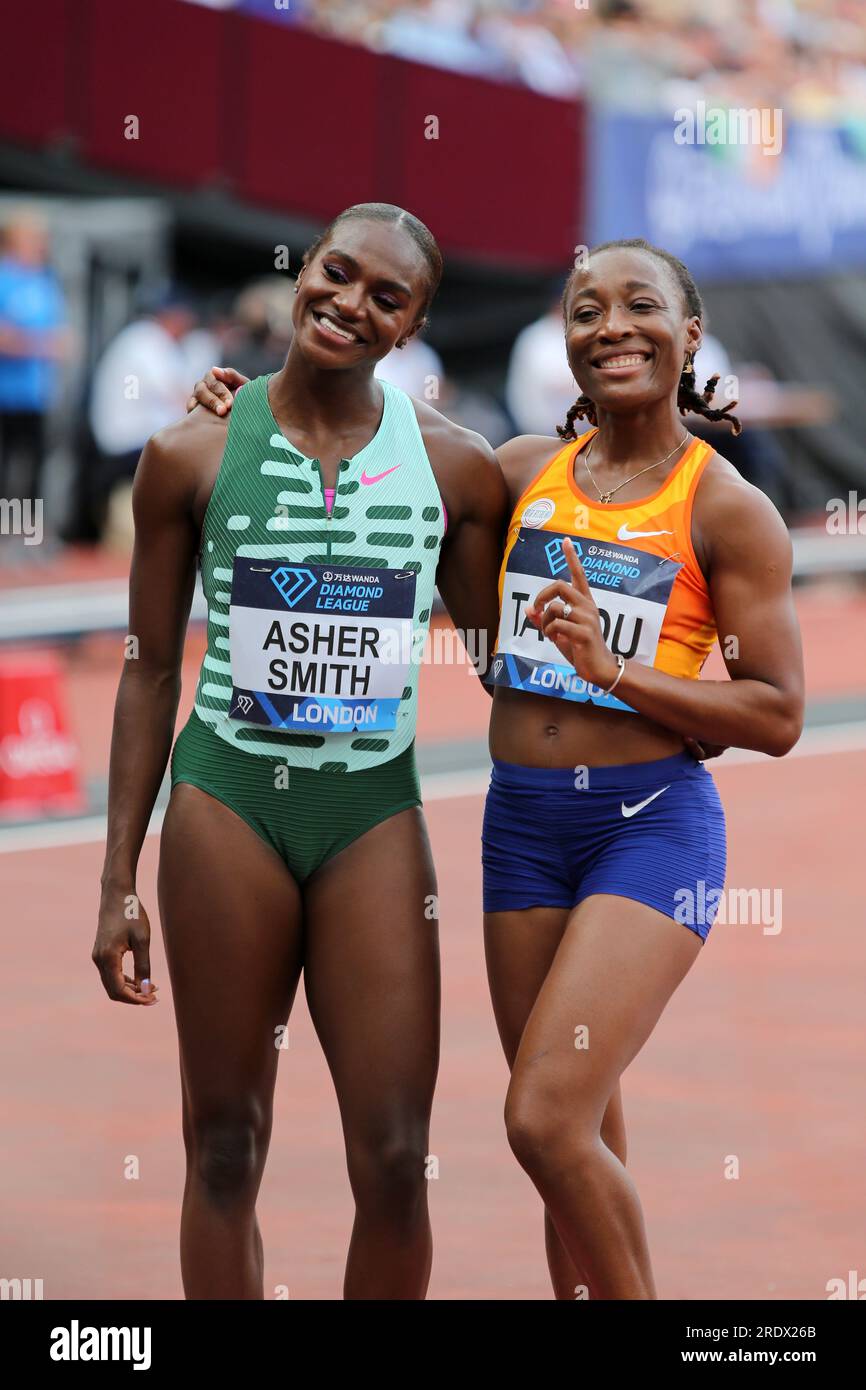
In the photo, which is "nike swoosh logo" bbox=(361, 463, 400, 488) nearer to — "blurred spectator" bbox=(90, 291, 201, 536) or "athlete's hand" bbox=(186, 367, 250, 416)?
"athlete's hand" bbox=(186, 367, 250, 416)

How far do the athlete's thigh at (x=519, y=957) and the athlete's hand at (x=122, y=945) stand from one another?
650 mm

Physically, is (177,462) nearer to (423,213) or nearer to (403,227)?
(403,227)

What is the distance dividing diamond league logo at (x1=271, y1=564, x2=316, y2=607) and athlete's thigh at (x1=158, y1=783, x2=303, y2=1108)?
408 mm

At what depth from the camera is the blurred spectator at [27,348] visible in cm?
1514

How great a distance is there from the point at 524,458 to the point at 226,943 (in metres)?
1.12

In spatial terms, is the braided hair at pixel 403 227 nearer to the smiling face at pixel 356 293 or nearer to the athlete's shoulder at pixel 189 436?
the smiling face at pixel 356 293

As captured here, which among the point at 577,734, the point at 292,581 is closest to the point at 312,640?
the point at 292,581

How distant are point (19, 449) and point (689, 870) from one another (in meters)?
13.1

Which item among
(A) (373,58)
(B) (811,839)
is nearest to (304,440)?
(B) (811,839)

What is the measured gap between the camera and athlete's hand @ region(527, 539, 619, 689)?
146 inches

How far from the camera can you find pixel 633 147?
1795 centimetres

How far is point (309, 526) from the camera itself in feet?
12.7

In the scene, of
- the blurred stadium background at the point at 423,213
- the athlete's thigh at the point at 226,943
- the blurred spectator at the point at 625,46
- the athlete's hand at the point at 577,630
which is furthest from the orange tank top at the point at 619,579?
the blurred spectator at the point at 625,46

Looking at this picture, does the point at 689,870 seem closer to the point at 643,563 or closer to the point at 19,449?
the point at 643,563
